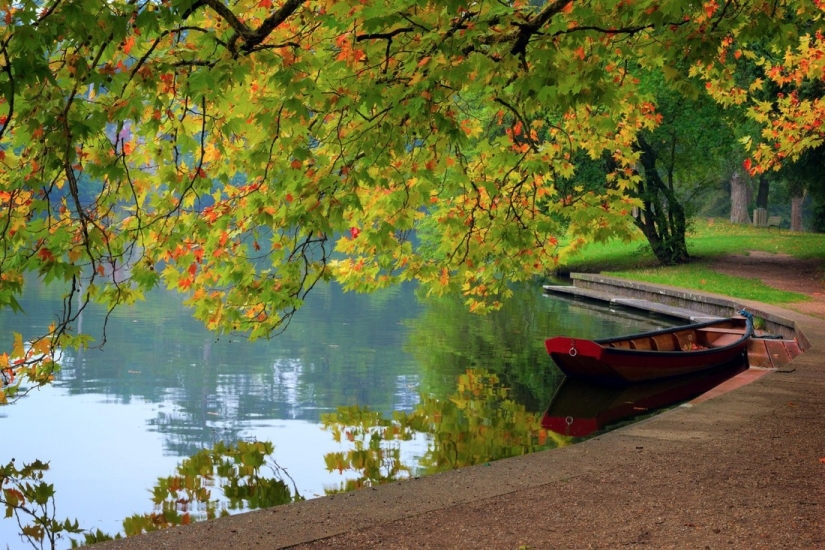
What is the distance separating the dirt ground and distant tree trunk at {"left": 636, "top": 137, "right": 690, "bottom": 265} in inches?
64.6

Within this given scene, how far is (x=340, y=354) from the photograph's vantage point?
63.0ft

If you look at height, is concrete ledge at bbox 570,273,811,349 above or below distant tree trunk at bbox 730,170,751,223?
below

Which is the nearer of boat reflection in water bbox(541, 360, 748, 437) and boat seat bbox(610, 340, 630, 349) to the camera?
boat reflection in water bbox(541, 360, 748, 437)

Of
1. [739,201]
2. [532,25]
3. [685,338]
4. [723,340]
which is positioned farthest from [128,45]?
[739,201]

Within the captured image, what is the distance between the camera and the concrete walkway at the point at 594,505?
5.89 m

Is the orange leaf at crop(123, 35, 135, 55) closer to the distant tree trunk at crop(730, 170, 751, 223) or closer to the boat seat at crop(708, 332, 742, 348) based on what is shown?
the boat seat at crop(708, 332, 742, 348)

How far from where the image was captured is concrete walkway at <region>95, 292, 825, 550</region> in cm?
589

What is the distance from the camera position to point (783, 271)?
3341 centimetres

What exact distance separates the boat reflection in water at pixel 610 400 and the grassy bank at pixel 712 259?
9.49 metres

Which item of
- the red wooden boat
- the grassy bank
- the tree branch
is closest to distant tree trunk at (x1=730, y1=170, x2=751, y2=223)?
the grassy bank

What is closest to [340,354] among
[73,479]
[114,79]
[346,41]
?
[73,479]

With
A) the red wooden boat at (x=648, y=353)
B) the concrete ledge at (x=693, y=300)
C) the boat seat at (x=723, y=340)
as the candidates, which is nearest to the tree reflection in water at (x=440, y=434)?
the red wooden boat at (x=648, y=353)

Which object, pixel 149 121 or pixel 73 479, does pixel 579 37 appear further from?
pixel 73 479

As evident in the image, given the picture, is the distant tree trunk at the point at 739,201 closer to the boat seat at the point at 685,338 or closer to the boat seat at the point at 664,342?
the boat seat at the point at 685,338
